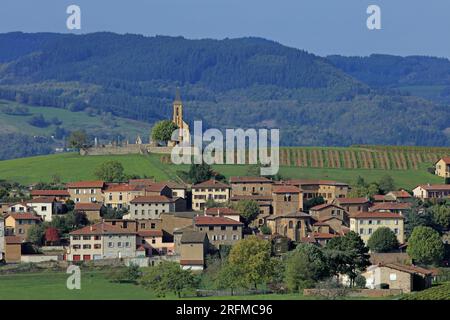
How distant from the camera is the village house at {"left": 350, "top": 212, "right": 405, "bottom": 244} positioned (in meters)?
69.8

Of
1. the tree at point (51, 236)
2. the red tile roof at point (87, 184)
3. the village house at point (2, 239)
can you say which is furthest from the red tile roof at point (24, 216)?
the red tile roof at point (87, 184)

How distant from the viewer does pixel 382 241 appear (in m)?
67.2

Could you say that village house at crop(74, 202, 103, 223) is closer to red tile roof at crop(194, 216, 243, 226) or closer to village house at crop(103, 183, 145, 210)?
village house at crop(103, 183, 145, 210)

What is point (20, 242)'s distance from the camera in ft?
220

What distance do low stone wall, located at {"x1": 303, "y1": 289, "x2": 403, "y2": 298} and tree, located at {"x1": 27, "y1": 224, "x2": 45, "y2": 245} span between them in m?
17.3

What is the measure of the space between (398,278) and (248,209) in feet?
56.9

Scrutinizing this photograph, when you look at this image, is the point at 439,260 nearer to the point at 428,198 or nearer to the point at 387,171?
the point at 428,198

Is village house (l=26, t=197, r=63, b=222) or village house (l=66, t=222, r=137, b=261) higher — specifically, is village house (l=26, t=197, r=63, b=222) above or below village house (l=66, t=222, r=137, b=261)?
above

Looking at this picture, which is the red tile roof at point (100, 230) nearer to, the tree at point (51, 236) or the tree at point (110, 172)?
the tree at point (51, 236)

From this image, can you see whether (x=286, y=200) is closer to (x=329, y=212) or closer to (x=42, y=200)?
(x=329, y=212)

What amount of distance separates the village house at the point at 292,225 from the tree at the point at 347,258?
7773mm

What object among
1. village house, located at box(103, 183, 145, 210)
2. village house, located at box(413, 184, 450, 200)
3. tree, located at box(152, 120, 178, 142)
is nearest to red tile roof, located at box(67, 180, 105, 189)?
village house, located at box(103, 183, 145, 210)

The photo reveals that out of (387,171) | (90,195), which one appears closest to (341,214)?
(90,195)
